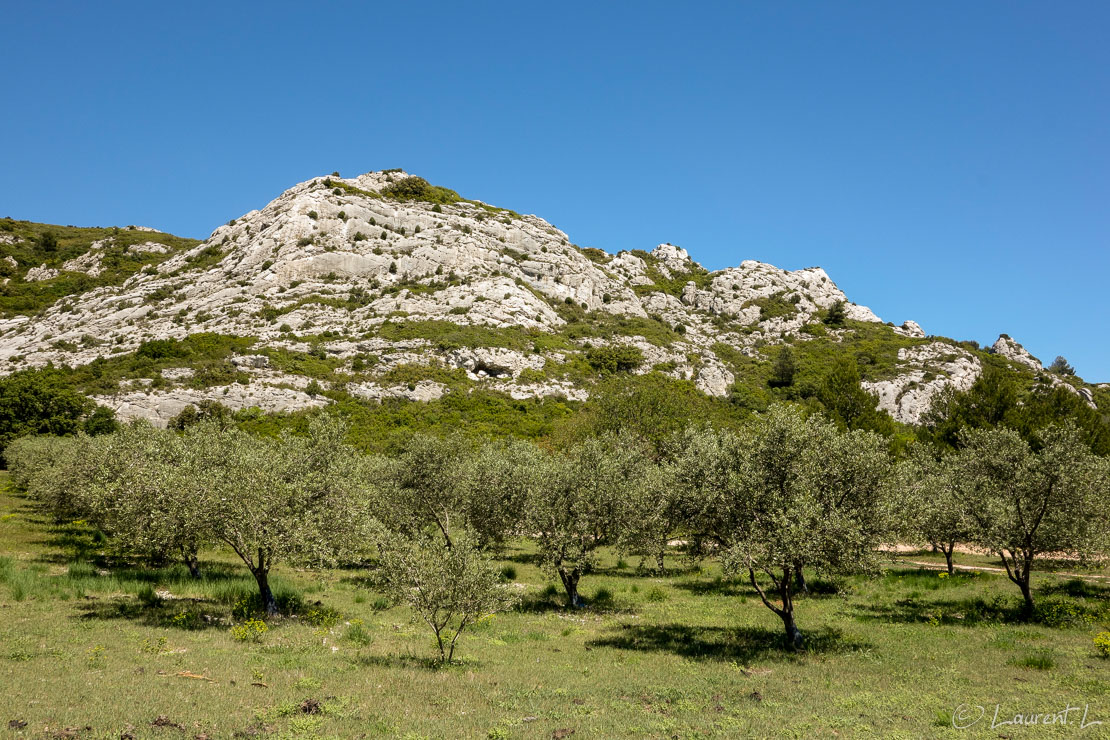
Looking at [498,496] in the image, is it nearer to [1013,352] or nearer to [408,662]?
[408,662]

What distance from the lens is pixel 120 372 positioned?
87562 millimetres

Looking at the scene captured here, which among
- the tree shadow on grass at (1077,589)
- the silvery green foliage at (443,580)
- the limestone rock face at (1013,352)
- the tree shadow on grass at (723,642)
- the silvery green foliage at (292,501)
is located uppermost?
the limestone rock face at (1013,352)

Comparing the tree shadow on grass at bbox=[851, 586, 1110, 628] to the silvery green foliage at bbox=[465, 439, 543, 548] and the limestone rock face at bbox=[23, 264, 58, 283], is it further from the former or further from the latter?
the limestone rock face at bbox=[23, 264, 58, 283]

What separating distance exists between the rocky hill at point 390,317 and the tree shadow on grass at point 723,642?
70024mm

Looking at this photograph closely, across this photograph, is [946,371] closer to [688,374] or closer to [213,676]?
[688,374]

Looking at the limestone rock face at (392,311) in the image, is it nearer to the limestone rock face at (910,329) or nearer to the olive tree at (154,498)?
the limestone rock face at (910,329)

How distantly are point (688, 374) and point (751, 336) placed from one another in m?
50.7

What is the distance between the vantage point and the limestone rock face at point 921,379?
118 m

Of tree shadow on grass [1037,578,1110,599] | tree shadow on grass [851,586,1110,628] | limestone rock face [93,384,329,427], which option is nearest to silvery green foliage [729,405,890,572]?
tree shadow on grass [851,586,1110,628]

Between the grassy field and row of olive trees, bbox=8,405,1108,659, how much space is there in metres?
2.49

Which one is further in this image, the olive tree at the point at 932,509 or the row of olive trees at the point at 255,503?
the row of olive trees at the point at 255,503

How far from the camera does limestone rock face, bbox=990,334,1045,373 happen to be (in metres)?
152

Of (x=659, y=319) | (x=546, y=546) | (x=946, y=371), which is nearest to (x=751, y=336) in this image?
(x=659, y=319)

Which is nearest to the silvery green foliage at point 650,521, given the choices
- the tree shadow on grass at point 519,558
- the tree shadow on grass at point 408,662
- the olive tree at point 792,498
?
the olive tree at point 792,498
